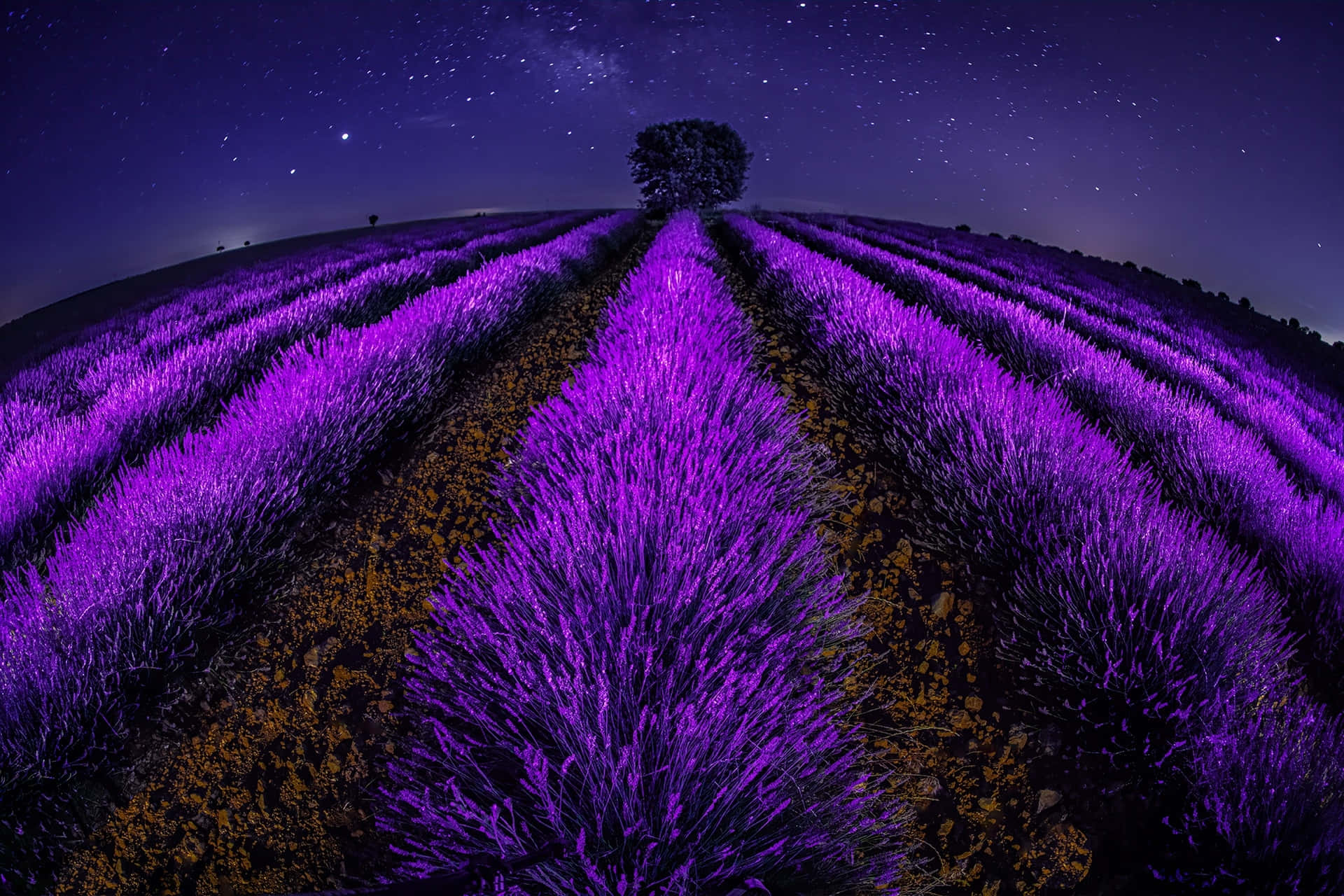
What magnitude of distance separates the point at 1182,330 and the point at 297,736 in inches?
382

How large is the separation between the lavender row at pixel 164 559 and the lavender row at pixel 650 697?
0.70m

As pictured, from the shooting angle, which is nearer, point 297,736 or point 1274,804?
point 1274,804

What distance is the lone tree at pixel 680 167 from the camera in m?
30.4

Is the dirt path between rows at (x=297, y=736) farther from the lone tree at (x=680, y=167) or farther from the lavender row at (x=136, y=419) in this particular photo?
the lone tree at (x=680, y=167)

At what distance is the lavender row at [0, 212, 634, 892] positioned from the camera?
4.04ft

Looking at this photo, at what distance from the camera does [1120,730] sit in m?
1.33

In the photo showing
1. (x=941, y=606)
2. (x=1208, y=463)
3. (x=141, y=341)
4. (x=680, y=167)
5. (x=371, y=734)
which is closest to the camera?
(x=371, y=734)

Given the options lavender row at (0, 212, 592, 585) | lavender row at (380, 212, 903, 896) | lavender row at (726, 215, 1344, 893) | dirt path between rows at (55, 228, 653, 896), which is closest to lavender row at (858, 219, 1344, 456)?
lavender row at (726, 215, 1344, 893)

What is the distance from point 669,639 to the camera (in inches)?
41.8

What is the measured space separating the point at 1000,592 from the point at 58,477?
362cm

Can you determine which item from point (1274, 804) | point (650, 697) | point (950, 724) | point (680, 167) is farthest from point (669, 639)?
point (680, 167)

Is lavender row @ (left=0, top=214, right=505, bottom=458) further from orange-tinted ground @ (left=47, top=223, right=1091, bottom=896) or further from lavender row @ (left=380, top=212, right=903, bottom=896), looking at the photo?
lavender row @ (left=380, top=212, right=903, bottom=896)

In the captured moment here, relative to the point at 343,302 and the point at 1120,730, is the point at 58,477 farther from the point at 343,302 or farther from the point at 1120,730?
the point at 1120,730

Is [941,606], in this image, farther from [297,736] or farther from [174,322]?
[174,322]
